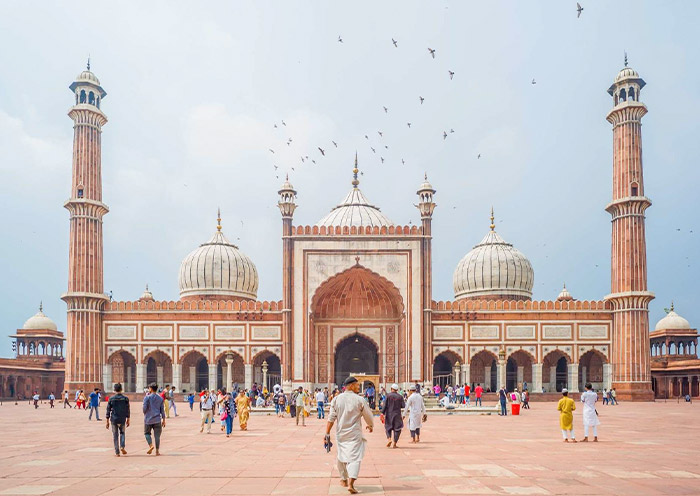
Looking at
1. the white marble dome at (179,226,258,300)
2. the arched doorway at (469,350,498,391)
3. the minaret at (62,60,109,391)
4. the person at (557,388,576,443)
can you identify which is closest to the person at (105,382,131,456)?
the person at (557,388,576,443)

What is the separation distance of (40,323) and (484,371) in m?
31.3

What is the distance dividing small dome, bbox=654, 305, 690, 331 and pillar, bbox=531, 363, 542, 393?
1810cm

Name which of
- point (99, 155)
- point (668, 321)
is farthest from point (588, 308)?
point (99, 155)

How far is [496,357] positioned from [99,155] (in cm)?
2340

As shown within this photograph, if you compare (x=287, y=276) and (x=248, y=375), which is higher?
(x=287, y=276)

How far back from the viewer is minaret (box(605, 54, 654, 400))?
3856cm

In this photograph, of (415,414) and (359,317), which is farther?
(359,317)

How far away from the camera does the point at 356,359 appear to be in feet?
143

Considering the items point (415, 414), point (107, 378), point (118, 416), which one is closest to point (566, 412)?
point (415, 414)

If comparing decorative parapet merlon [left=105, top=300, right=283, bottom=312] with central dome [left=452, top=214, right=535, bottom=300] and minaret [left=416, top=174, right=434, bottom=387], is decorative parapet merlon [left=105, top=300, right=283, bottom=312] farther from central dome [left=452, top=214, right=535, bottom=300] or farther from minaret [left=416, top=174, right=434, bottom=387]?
central dome [left=452, top=214, right=535, bottom=300]

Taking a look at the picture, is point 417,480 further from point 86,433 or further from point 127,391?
point 127,391

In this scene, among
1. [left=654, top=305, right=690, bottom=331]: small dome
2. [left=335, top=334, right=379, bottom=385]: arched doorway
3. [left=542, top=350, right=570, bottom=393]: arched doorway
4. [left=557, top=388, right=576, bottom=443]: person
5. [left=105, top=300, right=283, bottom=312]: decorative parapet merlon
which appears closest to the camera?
[left=557, top=388, right=576, bottom=443]: person

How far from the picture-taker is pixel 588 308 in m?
40.2

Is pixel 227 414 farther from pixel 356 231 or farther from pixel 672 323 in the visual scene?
pixel 672 323
